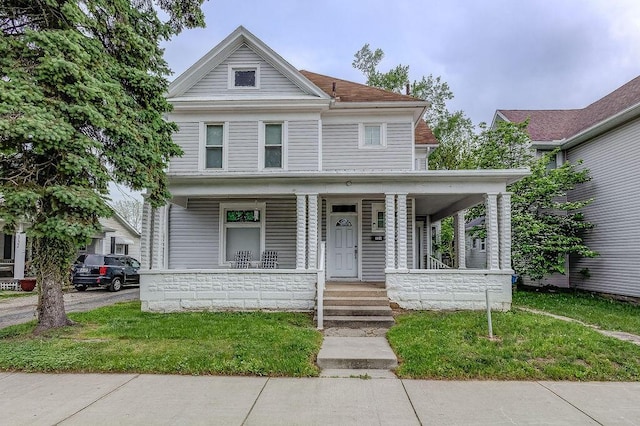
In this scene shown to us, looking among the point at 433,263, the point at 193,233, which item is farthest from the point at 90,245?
the point at 433,263

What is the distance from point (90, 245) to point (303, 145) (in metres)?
15.9

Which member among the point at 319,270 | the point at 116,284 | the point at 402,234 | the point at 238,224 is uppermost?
the point at 238,224

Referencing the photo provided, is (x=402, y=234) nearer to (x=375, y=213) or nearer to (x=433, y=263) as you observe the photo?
(x=375, y=213)

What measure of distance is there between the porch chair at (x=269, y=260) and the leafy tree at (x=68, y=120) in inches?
146

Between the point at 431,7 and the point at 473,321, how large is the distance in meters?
11.2

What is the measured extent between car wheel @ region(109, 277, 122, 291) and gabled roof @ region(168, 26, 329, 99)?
9.36 m

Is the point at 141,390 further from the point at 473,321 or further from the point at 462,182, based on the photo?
the point at 462,182

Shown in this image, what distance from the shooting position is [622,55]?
81.9 ft

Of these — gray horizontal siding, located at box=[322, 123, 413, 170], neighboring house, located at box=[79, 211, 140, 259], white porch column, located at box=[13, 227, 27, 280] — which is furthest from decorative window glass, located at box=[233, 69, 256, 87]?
neighboring house, located at box=[79, 211, 140, 259]

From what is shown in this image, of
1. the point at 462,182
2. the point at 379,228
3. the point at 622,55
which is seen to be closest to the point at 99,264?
the point at 379,228

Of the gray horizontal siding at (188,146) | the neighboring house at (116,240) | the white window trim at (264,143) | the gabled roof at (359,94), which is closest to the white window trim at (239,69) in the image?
the white window trim at (264,143)

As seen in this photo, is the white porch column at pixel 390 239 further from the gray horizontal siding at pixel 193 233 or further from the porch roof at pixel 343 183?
the gray horizontal siding at pixel 193 233

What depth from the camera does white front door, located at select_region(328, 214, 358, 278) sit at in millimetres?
11320

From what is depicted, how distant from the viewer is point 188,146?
1146 centimetres
